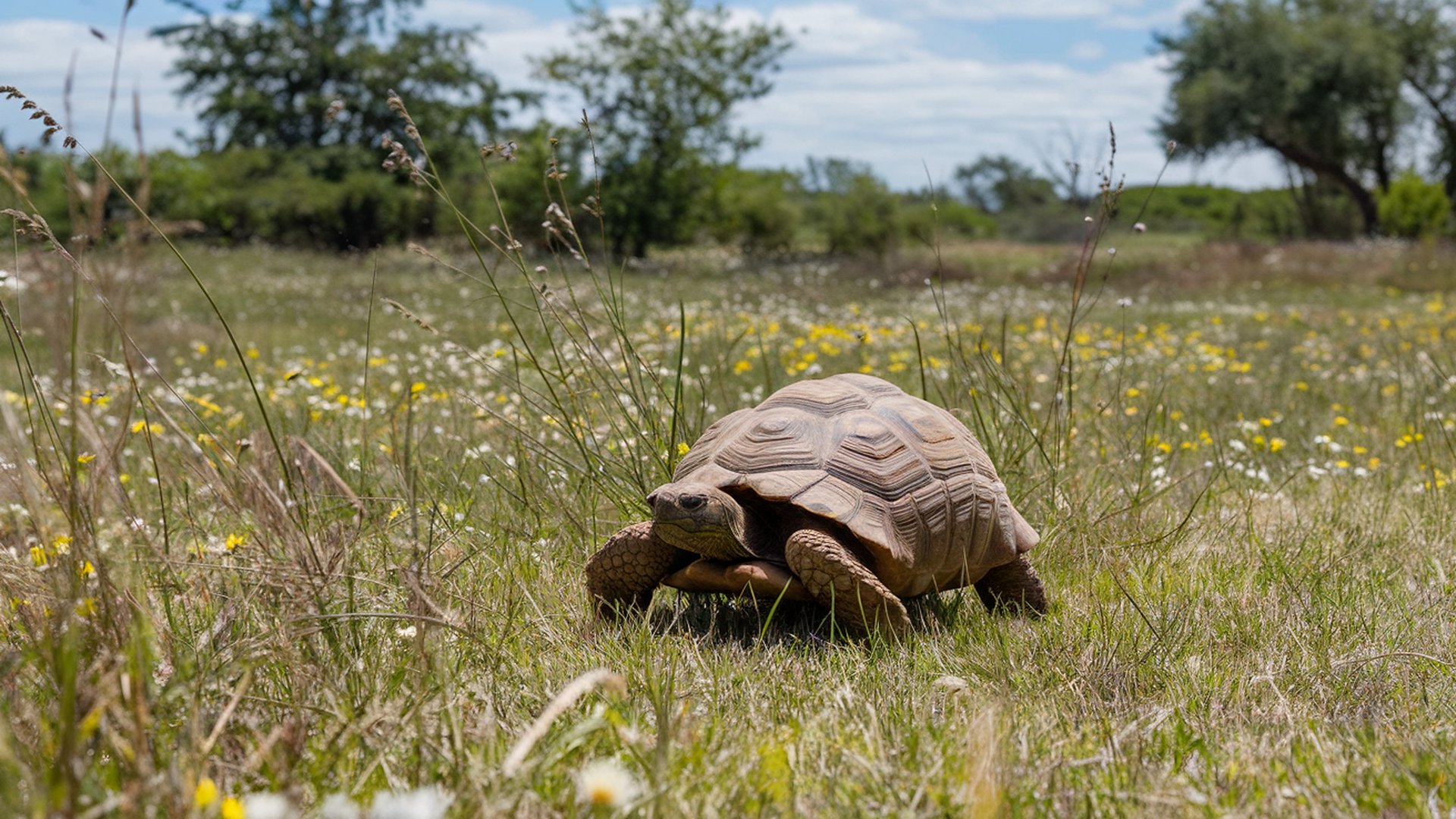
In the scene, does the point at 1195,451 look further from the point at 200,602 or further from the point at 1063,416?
the point at 200,602

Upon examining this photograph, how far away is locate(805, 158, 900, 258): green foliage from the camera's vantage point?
29.8 m

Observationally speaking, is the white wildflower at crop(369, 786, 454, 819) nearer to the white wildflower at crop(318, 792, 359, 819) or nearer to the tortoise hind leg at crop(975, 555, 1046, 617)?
the white wildflower at crop(318, 792, 359, 819)

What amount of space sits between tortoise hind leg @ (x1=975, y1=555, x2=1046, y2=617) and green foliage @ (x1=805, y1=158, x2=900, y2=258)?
2613 cm

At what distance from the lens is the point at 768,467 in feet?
10.2

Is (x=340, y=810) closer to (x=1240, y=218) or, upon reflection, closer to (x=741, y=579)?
(x=741, y=579)

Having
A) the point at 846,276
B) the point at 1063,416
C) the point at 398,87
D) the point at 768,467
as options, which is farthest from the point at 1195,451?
the point at 398,87

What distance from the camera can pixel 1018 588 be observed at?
340 centimetres

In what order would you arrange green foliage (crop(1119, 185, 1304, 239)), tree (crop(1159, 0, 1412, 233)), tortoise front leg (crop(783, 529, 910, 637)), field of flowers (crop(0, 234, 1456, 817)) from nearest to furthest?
field of flowers (crop(0, 234, 1456, 817))
tortoise front leg (crop(783, 529, 910, 637))
tree (crop(1159, 0, 1412, 233))
green foliage (crop(1119, 185, 1304, 239))

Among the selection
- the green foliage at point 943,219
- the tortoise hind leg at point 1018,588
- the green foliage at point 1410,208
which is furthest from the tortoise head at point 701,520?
the green foliage at point 1410,208

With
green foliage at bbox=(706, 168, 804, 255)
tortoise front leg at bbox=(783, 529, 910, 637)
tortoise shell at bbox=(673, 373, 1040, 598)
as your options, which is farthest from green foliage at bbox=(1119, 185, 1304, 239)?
tortoise front leg at bbox=(783, 529, 910, 637)

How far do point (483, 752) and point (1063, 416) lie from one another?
3.62 meters

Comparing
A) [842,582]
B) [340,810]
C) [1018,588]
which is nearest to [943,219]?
[1018,588]

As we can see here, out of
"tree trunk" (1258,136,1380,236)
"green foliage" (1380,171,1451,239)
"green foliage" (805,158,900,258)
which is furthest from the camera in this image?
"tree trunk" (1258,136,1380,236)

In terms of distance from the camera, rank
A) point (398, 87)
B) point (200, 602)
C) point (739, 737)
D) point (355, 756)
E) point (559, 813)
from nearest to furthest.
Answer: point (559, 813) < point (355, 756) < point (739, 737) < point (200, 602) < point (398, 87)
